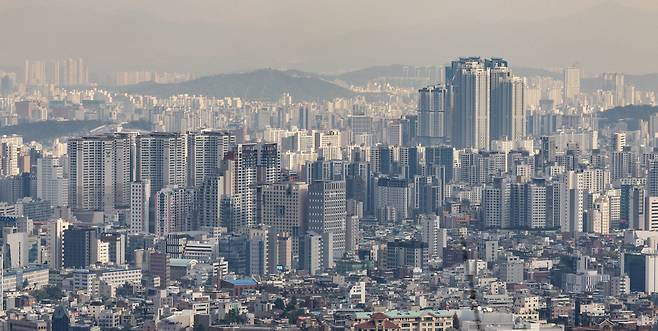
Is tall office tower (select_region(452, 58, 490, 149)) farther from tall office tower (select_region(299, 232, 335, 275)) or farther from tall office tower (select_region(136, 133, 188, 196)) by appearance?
tall office tower (select_region(299, 232, 335, 275))

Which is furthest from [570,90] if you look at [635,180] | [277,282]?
[277,282]

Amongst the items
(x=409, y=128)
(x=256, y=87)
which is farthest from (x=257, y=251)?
(x=409, y=128)

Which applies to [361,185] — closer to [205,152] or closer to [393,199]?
[393,199]

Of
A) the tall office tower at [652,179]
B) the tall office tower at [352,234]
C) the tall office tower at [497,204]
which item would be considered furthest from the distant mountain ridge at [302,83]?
the tall office tower at [352,234]

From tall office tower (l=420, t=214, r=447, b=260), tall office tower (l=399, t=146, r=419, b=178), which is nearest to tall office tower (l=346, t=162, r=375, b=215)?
tall office tower (l=399, t=146, r=419, b=178)

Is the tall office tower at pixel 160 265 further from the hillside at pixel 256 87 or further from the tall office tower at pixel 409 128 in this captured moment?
the tall office tower at pixel 409 128

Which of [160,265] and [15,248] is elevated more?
[15,248]
